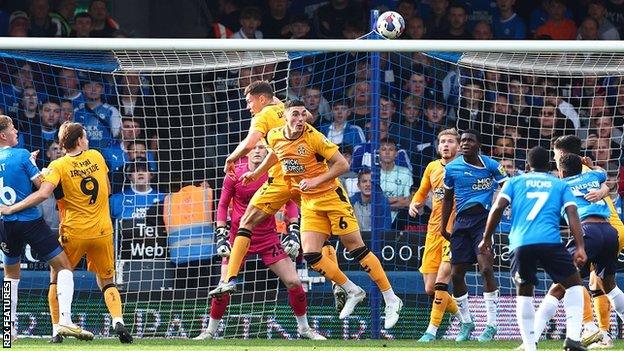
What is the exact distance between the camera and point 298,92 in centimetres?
1566

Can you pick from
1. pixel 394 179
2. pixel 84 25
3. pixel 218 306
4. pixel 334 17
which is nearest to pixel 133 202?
pixel 218 306

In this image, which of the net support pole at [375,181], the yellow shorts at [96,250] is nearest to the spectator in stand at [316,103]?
the net support pole at [375,181]

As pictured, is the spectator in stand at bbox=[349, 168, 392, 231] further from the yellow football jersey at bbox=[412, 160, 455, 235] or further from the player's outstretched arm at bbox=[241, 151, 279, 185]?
the player's outstretched arm at bbox=[241, 151, 279, 185]

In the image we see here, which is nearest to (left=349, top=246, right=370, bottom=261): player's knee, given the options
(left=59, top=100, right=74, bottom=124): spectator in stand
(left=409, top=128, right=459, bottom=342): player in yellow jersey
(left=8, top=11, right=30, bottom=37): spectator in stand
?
(left=409, top=128, right=459, bottom=342): player in yellow jersey

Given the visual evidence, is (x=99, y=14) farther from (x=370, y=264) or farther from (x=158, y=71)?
(x=370, y=264)

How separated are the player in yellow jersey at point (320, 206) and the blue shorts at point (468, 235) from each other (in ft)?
2.43

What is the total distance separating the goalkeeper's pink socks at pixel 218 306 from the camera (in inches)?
546

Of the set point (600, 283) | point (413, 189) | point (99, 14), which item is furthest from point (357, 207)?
point (99, 14)

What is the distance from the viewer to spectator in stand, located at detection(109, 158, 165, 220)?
1486cm

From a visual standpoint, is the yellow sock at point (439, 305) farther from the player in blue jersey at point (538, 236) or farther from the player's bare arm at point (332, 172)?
the player in blue jersey at point (538, 236)

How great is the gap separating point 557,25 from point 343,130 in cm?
425

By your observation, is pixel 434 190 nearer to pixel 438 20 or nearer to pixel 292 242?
pixel 292 242

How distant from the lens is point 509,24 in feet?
60.4

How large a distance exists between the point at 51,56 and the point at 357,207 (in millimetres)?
3430
